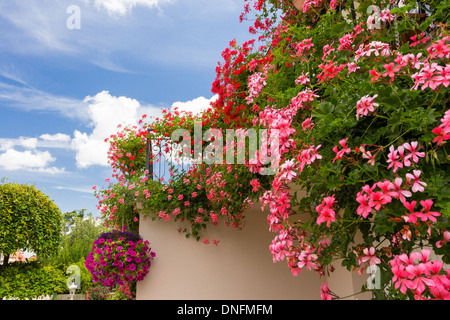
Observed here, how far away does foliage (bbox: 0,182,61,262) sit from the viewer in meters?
6.71

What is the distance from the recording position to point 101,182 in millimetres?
6367

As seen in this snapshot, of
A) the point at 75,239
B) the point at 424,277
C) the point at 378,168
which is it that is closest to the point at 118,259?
the point at 378,168

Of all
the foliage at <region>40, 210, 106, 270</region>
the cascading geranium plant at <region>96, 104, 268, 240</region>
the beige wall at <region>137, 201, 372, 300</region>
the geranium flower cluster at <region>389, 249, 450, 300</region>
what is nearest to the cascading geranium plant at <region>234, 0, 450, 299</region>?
the geranium flower cluster at <region>389, 249, 450, 300</region>

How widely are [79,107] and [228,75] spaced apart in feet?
13.3

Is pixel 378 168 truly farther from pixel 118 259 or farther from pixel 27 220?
pixel 27 220

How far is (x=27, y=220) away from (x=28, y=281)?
53.1 inches

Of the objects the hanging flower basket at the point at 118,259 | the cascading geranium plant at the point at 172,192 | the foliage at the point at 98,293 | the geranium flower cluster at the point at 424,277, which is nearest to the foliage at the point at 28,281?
the foliage at the point at 98,293

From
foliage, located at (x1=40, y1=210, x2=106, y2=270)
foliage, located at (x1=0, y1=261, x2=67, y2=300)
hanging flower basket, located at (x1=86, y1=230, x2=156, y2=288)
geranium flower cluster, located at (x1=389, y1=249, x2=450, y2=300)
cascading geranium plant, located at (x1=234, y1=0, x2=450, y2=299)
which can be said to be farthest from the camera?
foliage, located at (x1=40, y1=210, x2=106, y2=270)

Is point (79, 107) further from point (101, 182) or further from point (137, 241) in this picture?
point (137, 241)

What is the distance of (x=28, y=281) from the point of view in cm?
709

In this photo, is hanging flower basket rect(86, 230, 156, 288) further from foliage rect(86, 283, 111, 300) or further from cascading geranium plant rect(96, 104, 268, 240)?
foliage rect(86, 283, 111, 300)

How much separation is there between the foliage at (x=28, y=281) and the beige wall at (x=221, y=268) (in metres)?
3.18

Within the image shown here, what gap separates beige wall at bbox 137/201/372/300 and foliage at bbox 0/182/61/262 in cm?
294

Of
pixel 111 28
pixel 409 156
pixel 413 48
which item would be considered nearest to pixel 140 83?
pixel 111 28
